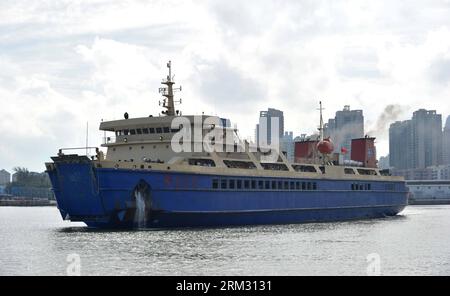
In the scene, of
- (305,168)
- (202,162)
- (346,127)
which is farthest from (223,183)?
(346,127)

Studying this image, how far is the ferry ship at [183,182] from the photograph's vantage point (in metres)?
40.9

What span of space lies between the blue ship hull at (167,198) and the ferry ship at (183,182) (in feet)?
0.20

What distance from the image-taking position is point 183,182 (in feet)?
141

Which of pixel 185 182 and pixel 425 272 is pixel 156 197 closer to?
pixel 185 182

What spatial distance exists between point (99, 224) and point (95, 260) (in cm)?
1401

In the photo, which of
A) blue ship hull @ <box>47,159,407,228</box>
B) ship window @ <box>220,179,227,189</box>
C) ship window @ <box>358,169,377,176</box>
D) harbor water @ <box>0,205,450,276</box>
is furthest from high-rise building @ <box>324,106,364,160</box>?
harbor water @ <box>0,205,450,276</box>

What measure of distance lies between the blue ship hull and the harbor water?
46.8 inches

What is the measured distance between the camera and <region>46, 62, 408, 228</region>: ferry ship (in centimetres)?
4091

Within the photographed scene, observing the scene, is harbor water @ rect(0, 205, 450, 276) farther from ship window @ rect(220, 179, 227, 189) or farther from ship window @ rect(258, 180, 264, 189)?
ship window @ rect(258, 180, 264, 189)

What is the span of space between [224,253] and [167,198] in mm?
11805

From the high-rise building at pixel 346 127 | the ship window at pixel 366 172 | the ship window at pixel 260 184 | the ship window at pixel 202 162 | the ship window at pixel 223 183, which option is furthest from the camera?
the high-rise building at pixel 346 127

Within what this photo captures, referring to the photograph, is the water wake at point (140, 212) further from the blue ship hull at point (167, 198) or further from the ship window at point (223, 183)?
the ship window at point (223, 183)

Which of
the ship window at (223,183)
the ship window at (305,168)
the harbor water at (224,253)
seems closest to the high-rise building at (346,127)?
the ship window at (305,168)

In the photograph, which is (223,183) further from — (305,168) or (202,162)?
(305,168)
